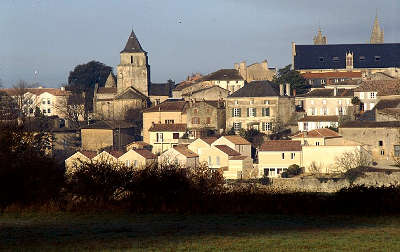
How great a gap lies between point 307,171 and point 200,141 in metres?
6.98

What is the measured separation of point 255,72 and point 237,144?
1424 inches

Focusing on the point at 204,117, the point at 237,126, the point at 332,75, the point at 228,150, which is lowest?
the point at 228,150

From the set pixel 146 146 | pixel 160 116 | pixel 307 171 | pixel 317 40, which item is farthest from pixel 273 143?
pixel 317 40

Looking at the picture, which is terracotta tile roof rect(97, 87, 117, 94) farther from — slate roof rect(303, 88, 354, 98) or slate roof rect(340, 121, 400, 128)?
slate roof rect(340, 121, 400, 128)

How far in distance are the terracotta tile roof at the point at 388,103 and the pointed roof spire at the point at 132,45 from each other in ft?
120

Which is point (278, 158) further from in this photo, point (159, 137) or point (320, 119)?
point (159, 137)

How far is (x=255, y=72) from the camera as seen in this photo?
9375 cm

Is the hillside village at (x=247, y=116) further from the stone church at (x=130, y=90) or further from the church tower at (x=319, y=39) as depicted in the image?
the church tower at (x=319, y=39)

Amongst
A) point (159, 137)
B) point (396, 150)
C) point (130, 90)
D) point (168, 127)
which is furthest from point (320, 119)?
point (130, 90)

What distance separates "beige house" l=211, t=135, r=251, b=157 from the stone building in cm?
3328

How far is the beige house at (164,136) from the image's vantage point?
2633 inches

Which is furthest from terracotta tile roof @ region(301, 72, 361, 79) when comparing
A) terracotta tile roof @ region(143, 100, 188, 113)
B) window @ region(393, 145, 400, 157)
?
window @ region(393, 145, 400, 157)

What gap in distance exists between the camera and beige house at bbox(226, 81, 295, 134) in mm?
67938

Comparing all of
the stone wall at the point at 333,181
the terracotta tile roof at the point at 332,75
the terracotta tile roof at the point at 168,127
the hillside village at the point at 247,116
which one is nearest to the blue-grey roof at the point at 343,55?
the hillside village at the point at 247,116
